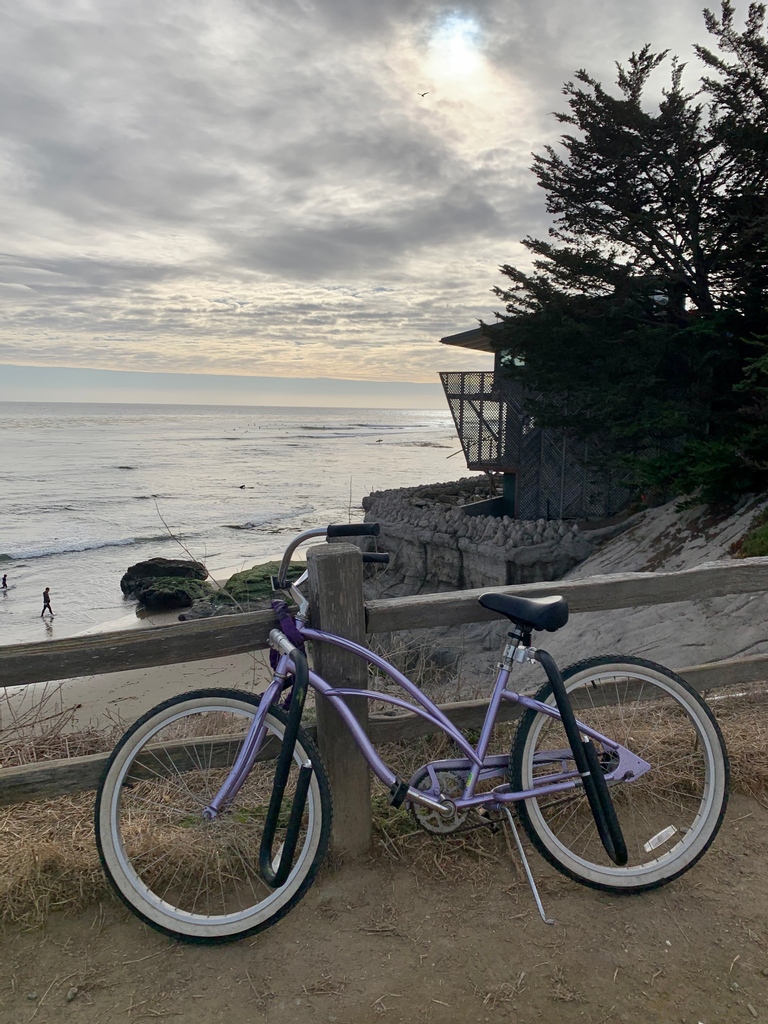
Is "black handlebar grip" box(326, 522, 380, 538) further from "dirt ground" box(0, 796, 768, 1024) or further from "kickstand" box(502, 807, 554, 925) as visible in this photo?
"dirt ground" box(0, 796, 768, 1024)

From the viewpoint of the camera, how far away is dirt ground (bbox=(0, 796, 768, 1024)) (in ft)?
7.13

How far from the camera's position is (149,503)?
139 ft

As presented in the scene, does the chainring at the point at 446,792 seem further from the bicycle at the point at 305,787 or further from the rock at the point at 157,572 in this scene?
the rock at the point at 157,572

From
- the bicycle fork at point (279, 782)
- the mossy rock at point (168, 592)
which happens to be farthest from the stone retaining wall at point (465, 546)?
the bicycle fork at point (279, 782)

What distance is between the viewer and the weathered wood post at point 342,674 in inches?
106

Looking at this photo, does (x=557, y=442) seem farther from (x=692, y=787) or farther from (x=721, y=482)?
(x=692, y=787)

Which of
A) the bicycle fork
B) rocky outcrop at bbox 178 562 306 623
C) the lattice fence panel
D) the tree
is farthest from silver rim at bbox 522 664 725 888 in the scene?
rocky outcrop at bbox 178 562 306 623

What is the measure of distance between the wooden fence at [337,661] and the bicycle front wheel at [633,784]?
13.0 inches

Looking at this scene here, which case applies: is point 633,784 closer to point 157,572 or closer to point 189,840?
point 189,840

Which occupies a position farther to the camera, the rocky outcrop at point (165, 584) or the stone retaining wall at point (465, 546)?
the rocky outcrop at point (165, 584)

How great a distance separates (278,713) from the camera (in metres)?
2.50

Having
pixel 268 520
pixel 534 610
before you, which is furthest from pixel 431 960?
pixel 268 520

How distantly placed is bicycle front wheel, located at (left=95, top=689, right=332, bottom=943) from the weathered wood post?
0.70ft

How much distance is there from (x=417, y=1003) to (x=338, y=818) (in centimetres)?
77
